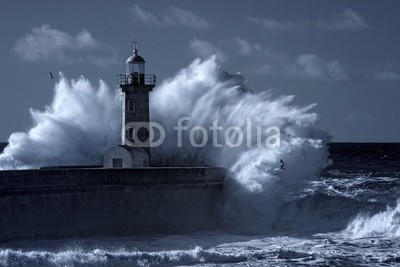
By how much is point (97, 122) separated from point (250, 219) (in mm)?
7967

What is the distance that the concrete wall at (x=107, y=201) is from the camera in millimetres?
19156

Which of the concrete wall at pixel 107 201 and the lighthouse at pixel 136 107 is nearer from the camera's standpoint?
the concrete wall at pixel 107 201

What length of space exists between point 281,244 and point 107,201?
4.12 meters

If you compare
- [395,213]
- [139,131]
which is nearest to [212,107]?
[139,131]

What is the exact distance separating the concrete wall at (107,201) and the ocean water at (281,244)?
1.29 ft

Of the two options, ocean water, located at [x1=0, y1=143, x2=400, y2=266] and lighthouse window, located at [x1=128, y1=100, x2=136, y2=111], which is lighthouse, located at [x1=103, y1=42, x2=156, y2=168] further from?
ocean water, located at [x1=0, y1=143, x2=400, y2=266]

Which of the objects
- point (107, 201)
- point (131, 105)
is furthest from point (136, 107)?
point (107, 201)

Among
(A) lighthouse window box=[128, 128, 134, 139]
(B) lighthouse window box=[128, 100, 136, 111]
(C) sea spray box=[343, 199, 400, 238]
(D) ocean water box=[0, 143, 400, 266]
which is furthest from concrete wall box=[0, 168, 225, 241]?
(C) sea spray box=[343, 199, 400, 238]

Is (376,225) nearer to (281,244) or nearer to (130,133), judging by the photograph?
(281,244)

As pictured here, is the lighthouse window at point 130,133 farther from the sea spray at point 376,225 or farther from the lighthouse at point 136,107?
the sea spray at point 376,225

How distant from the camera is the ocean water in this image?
17984mm

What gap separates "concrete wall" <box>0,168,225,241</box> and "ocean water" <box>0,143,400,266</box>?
0.39 metres

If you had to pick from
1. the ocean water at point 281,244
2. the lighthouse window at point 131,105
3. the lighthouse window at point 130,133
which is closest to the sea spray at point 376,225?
the ocean water at point 281,244

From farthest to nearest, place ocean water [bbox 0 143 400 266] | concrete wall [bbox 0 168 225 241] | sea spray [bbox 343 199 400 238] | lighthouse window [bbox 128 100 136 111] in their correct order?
1. lighthouse window [bbox 128 100 136 111]
2. sea spray [bbox 343 199 400 238]
3. concrete wall [bbox 0 168 225 241]
4. ocean water [bbox 0 143 400 266]
